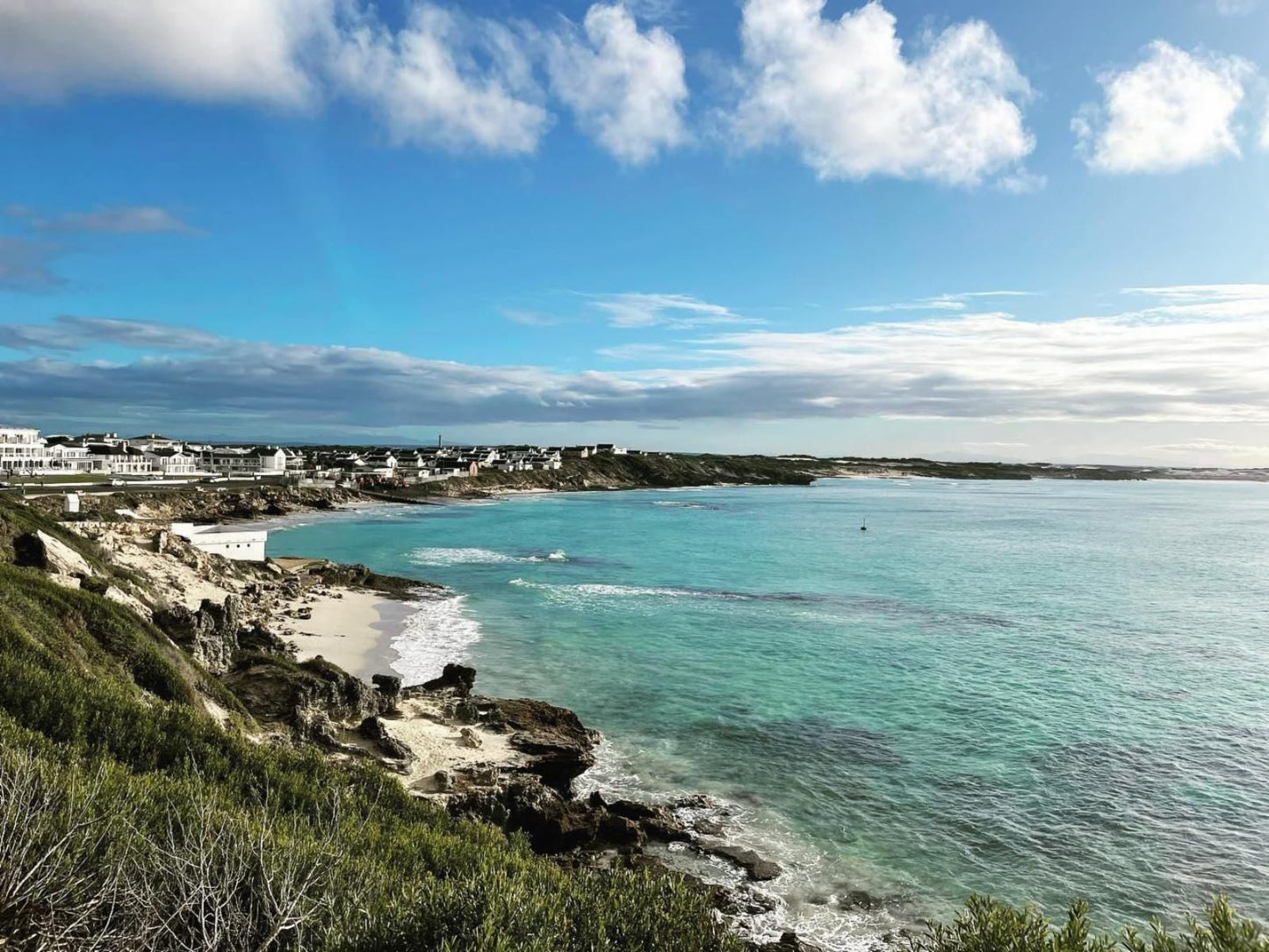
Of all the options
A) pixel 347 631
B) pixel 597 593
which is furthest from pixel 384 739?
pixel 597 593

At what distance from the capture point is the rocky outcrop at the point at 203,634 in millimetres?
22531

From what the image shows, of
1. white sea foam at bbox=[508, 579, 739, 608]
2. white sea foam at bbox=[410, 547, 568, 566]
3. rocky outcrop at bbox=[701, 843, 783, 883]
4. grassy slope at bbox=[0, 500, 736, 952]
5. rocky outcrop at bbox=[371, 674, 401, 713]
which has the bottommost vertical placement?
white sea foam at bbox=[410, 547, 568, 566]

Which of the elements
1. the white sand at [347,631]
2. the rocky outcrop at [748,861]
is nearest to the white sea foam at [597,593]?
the white sand at [347,631]

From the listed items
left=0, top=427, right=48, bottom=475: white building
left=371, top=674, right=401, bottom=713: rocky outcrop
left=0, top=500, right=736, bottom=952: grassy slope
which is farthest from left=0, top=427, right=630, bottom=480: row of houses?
left=0, top=500, right=736, bottom=952: grassy slope

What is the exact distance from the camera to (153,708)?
13.2 m

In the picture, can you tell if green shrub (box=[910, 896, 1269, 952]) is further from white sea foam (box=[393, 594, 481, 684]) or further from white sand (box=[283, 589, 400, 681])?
white sand (box=[283, 589, 400, 681])

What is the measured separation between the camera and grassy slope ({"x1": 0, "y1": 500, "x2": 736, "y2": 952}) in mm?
6594

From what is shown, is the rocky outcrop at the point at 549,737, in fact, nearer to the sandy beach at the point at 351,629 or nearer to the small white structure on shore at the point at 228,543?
the sandy beach at the point at 351,629

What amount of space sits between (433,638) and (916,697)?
20519 mm

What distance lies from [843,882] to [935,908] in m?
1.67

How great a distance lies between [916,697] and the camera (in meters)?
26.0

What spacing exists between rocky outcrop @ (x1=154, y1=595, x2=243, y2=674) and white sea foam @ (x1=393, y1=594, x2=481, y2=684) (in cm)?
583

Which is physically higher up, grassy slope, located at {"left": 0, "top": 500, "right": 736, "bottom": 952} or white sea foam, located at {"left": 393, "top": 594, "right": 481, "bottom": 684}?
grassy slope, located at {"left": 0, "top": 500, "right": 736, "bottom": 952}

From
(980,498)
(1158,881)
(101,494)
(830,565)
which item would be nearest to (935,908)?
(1158,881)
